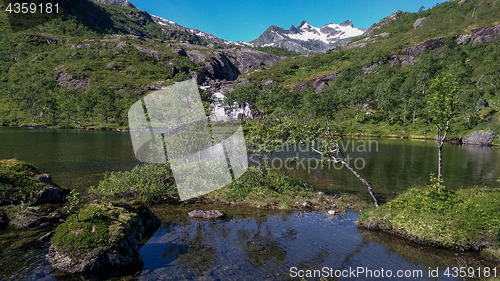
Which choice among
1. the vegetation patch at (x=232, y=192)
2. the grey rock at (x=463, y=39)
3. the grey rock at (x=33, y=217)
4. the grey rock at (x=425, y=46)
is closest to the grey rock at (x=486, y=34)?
the grey rock at (x=463, y=39)

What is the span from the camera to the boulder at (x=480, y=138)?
254ft

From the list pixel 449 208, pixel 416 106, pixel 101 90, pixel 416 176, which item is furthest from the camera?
pixel 101 90

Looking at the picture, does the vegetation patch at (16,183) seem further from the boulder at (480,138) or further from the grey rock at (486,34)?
the grey rock at (486,34)

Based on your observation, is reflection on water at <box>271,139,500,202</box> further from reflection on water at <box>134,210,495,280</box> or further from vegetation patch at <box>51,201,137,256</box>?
vegetation patch at <box>51,201,137,256</box>

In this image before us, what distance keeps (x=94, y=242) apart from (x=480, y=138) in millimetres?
102635

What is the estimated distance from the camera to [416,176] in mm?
37750

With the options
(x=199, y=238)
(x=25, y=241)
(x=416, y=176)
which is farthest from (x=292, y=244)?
(x=416, y=176)

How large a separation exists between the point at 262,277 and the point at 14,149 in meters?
57.4

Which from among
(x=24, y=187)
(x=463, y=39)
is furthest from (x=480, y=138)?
(x=463, y=39)

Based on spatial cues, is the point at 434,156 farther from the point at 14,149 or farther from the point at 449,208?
the point at 14,149

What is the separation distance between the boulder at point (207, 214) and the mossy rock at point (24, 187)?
40.5ft

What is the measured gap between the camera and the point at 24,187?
21.7 meters

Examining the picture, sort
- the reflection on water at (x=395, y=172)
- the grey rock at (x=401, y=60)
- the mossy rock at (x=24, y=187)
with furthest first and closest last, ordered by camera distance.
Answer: the grey rock at (x=401, y=60) < the reflection on water at (x=395, y=172) < the mossy rock at (x=24, y=187)

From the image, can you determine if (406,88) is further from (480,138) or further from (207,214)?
(207,214)
